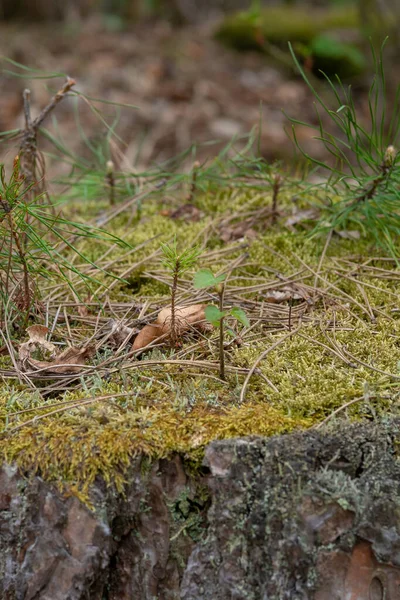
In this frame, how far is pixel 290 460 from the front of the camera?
133cm

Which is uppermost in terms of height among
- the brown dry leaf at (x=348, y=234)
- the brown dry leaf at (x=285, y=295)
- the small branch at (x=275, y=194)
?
the small branch at (x=275, y=194)

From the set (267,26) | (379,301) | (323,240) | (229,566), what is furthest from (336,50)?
(229,566)

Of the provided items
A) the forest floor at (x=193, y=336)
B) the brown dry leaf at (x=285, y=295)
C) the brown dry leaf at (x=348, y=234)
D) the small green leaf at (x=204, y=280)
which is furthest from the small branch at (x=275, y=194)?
the small green leaf at (x=204, y=280)

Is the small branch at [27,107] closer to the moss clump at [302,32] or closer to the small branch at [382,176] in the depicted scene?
the small branch at [382,176]

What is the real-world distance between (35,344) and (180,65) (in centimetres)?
597

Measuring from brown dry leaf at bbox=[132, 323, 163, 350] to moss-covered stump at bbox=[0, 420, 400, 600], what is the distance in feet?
1.41

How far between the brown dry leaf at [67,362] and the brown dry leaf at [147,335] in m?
0.13

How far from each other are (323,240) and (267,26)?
19.5 ft

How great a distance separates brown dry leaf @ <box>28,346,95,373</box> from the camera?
63.4 inches

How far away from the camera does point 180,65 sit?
6.89 metres

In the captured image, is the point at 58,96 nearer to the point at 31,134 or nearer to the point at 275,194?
the point at 31,134

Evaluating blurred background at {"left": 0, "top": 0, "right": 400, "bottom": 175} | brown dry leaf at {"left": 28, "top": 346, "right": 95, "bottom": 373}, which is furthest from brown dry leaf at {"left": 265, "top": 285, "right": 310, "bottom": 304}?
blurred background at {"left": 0, "top": 0, "right": 400, "bottom": 175}

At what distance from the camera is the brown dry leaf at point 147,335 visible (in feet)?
5.62

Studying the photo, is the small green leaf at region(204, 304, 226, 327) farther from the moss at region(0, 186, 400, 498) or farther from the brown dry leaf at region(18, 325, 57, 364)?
the brown dry leaf at region(18, 325, 57, 364)
